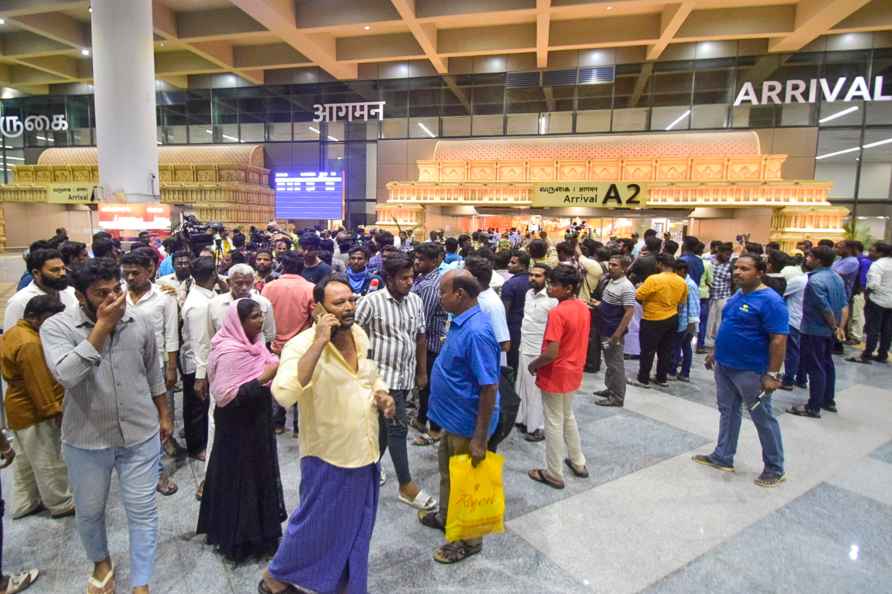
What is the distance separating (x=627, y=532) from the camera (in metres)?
2.94

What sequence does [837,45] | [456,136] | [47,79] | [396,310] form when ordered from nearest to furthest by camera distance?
[396,310]
[837,45]
[456,136]
[47,79]

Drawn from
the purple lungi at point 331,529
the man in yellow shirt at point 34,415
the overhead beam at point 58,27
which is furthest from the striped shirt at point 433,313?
the overhead beam at point 58,27

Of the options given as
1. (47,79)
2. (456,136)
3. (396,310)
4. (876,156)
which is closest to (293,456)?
(396,310)

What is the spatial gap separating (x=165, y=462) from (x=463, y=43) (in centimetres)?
1584

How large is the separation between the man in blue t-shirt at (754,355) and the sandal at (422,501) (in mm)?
2340

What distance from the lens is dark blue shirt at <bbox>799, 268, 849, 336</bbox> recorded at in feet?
16.0

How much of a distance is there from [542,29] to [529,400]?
41.9 ft

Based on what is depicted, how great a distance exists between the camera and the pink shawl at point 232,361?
231cm

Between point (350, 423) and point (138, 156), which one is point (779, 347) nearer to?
point (350, 423)

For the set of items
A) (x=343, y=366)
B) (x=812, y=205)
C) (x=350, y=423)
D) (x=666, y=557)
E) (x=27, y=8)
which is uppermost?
(x=27, y=8)

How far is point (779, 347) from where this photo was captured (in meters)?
3.28

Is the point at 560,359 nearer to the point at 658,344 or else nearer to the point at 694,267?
the point at 658,344

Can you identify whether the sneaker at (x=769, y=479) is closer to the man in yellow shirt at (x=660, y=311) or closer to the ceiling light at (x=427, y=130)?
the man in yellow shirt at (x=660, y=311)

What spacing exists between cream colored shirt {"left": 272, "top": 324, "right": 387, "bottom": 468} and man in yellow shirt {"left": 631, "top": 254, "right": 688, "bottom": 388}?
422 cm
